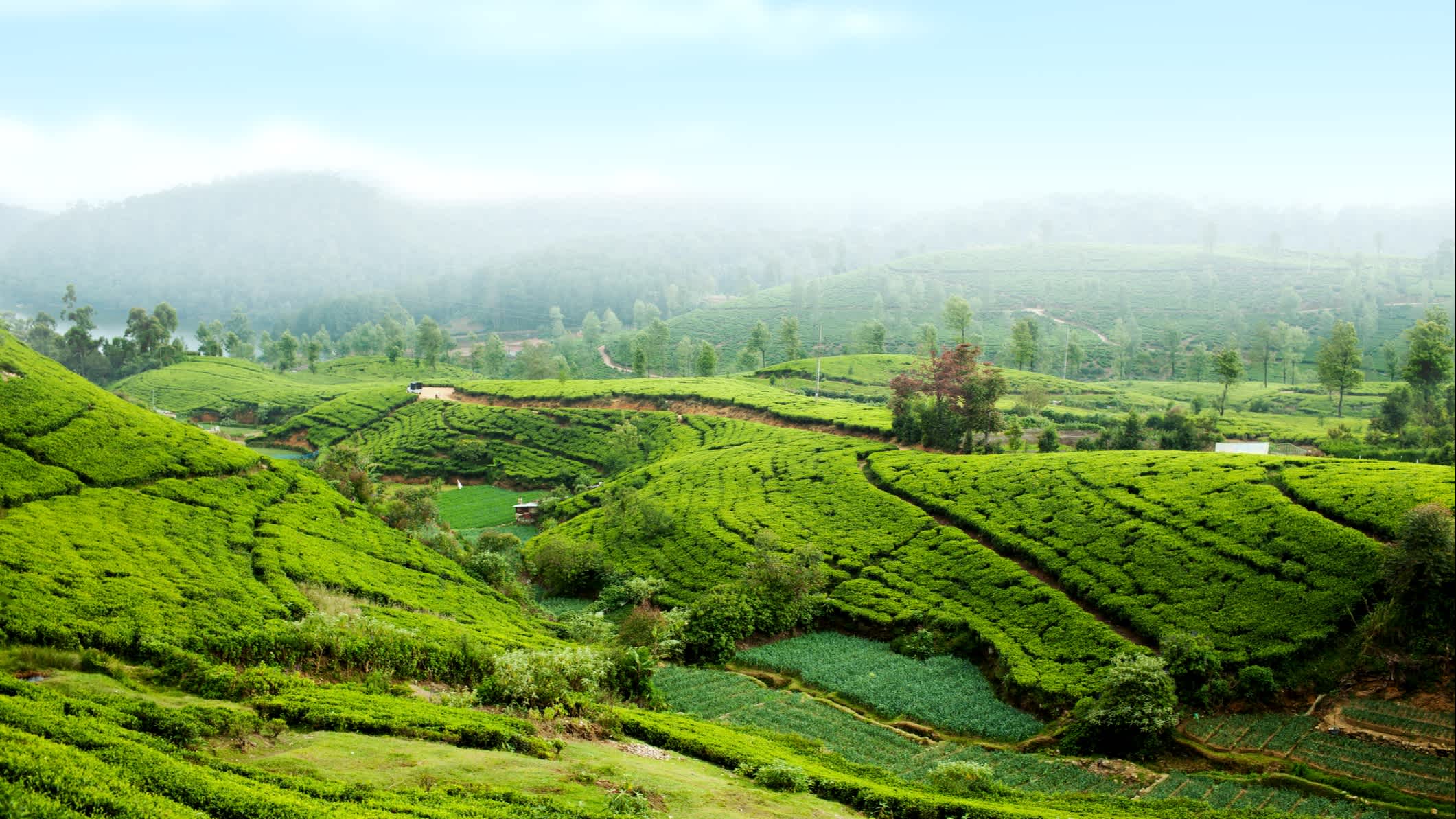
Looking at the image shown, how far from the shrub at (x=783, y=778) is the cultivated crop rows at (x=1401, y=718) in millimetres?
19032

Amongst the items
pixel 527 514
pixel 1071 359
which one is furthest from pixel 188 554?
pixel 1071 359

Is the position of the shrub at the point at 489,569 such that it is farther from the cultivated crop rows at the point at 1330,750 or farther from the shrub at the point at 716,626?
the cultivated crop rows at the point at 1330,750

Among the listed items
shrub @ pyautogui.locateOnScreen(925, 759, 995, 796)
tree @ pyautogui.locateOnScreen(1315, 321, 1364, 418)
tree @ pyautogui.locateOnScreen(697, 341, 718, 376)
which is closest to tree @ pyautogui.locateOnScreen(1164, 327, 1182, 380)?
tree @ pyautogui.locateOnScreen(1315, 321, 1364, 418)

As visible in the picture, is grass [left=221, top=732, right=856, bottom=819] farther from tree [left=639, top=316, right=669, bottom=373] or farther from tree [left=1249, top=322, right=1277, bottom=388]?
tree [left=1249, top=322, right=1277, bottom=388]

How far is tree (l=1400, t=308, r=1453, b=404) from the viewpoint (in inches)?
2692

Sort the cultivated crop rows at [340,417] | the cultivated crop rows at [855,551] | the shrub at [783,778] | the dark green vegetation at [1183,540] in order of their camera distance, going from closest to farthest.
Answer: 1. the shrub at [783,778]
2. the dark green vegetation at [1183,540]
3. the cultivated crop rows at [855,551]
4. the cultivated crop rows at [340,417]

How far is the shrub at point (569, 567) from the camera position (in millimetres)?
43875

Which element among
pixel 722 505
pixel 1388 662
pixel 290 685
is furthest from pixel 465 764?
pixel 722 505

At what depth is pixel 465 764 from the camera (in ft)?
51.3

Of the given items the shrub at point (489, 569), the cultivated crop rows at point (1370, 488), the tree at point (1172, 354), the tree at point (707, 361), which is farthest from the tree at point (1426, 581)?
the tree at point (1172, 354)

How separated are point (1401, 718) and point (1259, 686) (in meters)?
3.71

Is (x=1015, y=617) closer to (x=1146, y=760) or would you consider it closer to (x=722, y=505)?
(x=1146, y=760)

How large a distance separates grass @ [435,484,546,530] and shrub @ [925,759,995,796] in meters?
39.2

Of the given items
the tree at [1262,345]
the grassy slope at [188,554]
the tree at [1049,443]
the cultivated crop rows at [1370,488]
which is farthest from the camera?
the tree at [1262,345]
